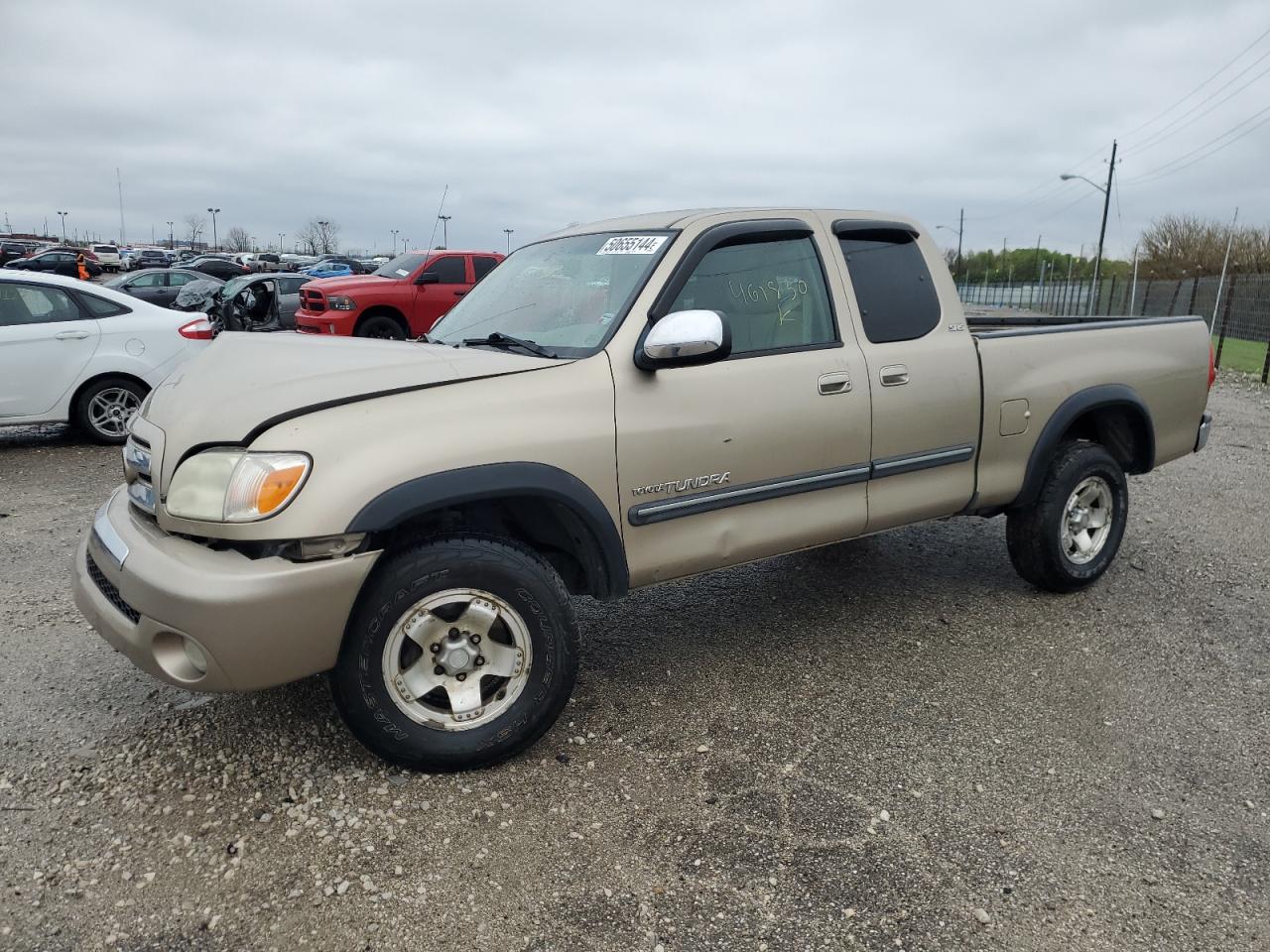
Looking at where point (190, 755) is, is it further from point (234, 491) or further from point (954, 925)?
point (954, 925)

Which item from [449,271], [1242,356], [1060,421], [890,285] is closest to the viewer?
[890,285]

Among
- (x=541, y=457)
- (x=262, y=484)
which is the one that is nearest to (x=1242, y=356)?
(x=541, y=457)

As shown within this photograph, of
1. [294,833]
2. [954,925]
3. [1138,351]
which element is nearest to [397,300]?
[1138,351]

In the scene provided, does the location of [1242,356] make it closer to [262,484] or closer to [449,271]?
[449,271]

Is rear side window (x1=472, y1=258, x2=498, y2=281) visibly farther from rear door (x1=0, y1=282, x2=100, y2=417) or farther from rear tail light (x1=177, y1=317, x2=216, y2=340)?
rear door (x1=0, y1=282, x2=100, y2=417)

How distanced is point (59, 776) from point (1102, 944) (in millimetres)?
3207

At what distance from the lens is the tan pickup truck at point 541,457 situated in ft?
9.19

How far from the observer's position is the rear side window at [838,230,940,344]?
13.3 feet

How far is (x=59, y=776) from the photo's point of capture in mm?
3145

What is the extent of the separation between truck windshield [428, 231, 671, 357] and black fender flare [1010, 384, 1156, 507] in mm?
2174

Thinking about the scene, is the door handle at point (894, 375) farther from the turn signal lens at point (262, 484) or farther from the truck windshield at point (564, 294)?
the turn signal lens at point (262, 484)

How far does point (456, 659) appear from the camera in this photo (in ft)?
10.1

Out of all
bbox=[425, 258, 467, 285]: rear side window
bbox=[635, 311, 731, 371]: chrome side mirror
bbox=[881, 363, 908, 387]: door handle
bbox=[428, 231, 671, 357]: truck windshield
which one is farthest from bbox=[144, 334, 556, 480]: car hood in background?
bbox=[425, 258, 467, 285]: rear side window

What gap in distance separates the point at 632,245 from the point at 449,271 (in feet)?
34.2
